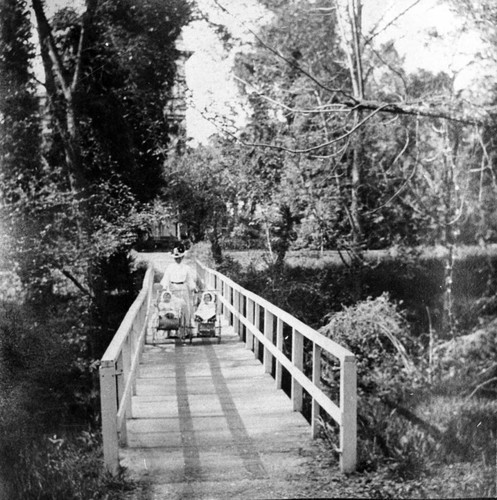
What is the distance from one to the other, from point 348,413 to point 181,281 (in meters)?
2.70

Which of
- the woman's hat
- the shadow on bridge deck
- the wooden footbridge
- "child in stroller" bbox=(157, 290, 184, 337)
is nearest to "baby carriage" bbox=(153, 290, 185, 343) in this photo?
"child in stroller" bbox=(157, 290, 184, 337)

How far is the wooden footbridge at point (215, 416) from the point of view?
3.29 metres

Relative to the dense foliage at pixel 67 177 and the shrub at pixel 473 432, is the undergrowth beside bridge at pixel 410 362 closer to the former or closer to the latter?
the shrub at pixel 473 432

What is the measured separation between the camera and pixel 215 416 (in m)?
4.39

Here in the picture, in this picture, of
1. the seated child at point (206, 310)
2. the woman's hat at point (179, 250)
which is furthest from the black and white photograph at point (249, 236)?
the seated child at point (206, 310)

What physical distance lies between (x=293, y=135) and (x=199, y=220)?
4.02 ft

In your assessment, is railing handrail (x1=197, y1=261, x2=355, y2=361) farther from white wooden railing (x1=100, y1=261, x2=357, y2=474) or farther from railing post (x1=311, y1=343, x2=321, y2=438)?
railing post (x1=311, y1=343, x2=321, y2=438)

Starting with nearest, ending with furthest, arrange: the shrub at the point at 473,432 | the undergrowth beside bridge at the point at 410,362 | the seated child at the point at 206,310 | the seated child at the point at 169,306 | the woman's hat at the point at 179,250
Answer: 1. the undergrowth beside bridge at the point at 410,362
2. the shrub at the point at 473,432
3. the woman's hat at the point at 179,250
4. the seated child at the point at 169,306
5. the seated child at the point at 206,310

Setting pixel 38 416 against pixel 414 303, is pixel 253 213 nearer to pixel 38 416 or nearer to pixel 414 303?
pixel 414 303

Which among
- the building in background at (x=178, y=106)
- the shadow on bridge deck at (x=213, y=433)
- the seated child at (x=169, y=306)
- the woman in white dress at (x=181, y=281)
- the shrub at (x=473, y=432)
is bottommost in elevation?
the shrub at (x=473, y=432)

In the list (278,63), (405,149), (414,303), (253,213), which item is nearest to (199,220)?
(253,213)

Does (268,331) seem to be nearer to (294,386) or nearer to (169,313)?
(294,386)

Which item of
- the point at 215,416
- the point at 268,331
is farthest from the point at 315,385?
the point at 268,331

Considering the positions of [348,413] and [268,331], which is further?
[268,331]
